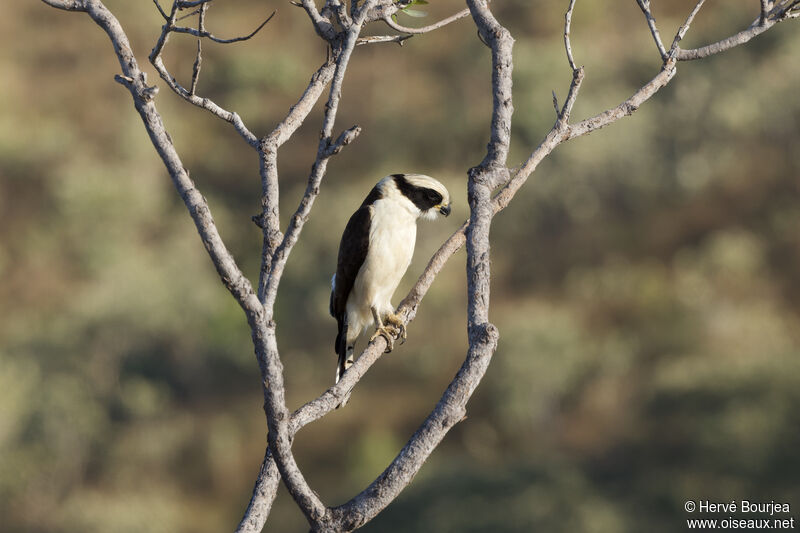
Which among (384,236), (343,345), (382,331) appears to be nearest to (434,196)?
(384,236)

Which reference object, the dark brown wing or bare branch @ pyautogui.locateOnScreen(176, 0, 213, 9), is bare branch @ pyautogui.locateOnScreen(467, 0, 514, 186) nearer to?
bare branch @ pyautogui.locateOnScreen(176, 0, 213, 9)

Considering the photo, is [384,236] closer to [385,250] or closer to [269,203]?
[385,250]

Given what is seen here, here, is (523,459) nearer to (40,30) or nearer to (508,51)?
(508,51)

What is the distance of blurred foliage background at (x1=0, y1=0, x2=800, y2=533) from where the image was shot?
15.3 meters

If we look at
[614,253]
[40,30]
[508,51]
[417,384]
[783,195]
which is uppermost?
[40,30]

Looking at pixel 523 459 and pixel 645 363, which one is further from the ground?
pixel 645 363

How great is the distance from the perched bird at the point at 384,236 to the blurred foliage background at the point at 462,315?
Answer: 879 cm

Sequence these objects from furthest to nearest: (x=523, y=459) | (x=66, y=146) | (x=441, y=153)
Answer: (x=66, y=146), (x=441, y=153), (x=523, y=459)

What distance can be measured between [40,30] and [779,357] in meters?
22.9

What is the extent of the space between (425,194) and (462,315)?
12.7 metres

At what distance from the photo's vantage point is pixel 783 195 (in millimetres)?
19594

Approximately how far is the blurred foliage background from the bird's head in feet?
30.0

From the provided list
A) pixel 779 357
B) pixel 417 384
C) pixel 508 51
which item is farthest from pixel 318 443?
pixel 508 51

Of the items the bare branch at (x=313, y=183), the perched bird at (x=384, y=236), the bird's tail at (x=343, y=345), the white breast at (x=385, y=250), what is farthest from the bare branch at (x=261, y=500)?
the bird's tail at (x=343, y=345)
